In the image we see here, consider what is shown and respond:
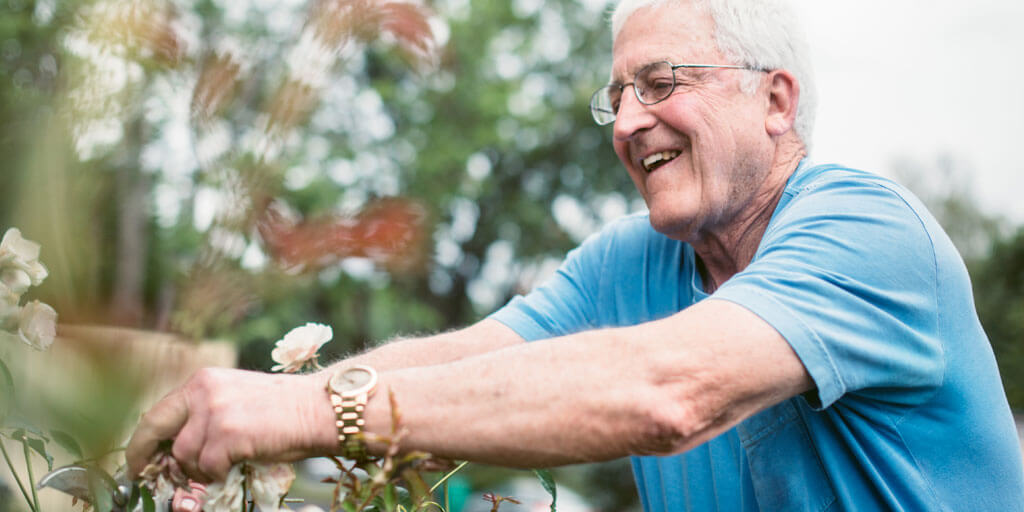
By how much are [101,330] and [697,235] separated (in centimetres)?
137

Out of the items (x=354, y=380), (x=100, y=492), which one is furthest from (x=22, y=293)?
(x=354, y=380)

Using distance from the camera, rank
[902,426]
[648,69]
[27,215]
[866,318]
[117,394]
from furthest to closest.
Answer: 1. [648,69]
2. [902,426]
3. [866,318]
4. [27,215]
5. [117,394]

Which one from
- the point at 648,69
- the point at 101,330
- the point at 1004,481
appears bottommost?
the point at 1004,481

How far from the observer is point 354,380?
0.93m

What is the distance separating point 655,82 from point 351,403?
3.73ft

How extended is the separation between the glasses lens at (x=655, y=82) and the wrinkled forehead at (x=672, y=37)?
0.01 metres

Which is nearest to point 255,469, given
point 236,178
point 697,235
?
point 236,178

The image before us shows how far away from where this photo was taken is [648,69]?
178 centimetres

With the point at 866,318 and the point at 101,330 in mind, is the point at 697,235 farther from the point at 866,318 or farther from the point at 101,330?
the point at 101,330

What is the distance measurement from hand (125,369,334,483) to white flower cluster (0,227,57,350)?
14 cm

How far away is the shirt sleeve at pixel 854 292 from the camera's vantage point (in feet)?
3.60

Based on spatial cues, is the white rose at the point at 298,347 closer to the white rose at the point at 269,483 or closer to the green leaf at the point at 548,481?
the white rose at the point at 269,483

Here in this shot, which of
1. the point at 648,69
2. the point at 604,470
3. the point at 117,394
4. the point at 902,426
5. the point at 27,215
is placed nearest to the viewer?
the point at 117,394

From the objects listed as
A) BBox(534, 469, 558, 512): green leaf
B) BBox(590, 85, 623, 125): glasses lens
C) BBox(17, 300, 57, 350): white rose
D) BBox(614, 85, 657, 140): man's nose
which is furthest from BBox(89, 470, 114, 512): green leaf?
BBox(590, 85, 623, 125): glasses lens
